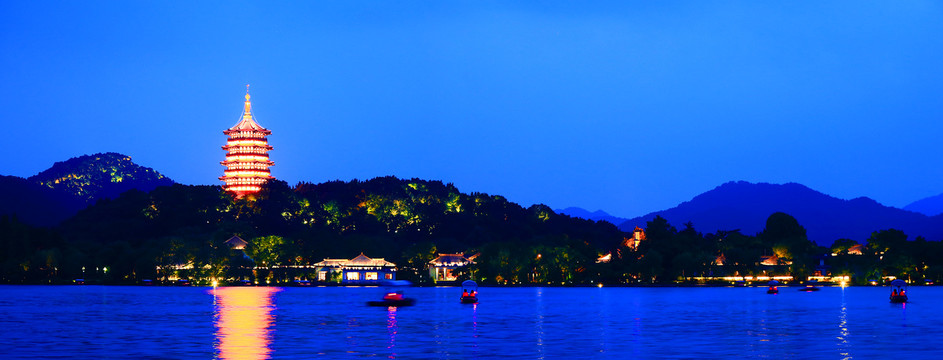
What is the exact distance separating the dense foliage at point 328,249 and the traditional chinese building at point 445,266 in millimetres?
1628

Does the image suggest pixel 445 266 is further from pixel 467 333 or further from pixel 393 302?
pixel 467 333

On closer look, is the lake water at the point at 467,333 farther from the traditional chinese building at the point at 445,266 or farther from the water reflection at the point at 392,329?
the traditional chinese building at the point at 445,266

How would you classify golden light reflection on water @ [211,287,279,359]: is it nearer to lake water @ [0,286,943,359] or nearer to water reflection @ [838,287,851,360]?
lake water @ [0,286,943,359]

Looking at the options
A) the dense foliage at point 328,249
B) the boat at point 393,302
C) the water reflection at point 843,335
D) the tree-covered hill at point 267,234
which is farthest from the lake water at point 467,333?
the tree-covered hill at point 267,234

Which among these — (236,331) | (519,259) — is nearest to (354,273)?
(519,259)

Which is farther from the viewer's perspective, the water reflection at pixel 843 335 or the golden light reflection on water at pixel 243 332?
the water reflection at pixel 843 335

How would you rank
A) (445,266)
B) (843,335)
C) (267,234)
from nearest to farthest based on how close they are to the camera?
(843,335) → (445,266) → (267,234)

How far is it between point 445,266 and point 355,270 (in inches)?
544

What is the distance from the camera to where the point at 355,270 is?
165m

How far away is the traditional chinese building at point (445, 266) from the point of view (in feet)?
540

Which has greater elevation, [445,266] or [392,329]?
[445,266]

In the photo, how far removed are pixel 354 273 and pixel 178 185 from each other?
49.7 metres

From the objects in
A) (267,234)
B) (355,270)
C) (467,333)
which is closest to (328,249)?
(355,270)

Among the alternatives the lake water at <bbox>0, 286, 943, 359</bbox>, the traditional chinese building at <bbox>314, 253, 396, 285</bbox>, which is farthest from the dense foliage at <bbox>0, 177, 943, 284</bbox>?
the lake water at <bbox>0, 286, 943, 359</bbox>
